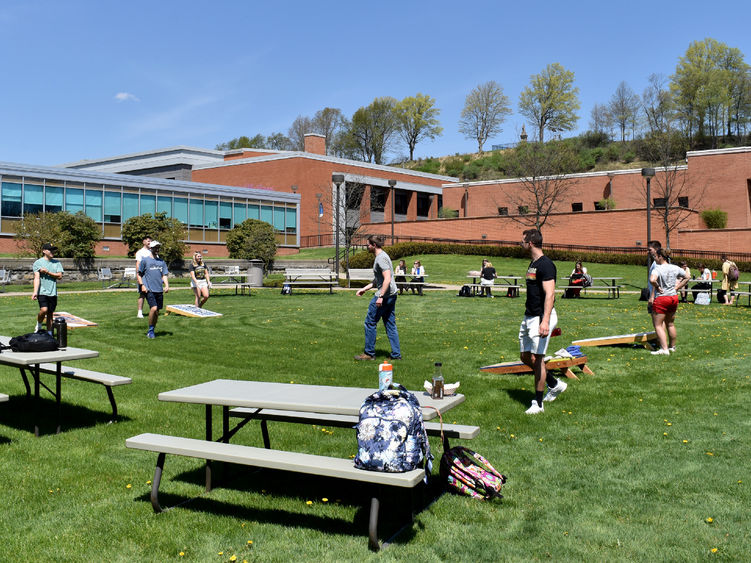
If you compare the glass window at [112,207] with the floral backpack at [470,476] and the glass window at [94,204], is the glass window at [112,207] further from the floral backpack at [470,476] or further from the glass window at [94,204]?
the floral backpack at [470,476]

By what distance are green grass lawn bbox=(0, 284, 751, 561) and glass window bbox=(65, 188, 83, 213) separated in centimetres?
2875

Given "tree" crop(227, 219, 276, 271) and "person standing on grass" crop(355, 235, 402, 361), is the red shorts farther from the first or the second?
"tree" crop(227, 219, 276, 271)

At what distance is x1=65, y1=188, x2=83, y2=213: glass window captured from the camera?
3741cm

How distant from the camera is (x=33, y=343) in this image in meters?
6.50

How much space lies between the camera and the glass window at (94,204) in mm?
38219

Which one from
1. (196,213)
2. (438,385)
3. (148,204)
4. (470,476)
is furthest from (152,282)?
(196,213)

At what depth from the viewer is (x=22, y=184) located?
3569 cm

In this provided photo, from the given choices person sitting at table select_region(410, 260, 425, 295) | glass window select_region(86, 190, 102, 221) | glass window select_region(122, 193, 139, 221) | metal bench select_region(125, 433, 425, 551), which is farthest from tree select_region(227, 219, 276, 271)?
metal bench select_region(125, 433, 425, 551)

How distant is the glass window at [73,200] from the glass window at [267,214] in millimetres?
13240

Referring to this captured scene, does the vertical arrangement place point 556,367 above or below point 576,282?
below

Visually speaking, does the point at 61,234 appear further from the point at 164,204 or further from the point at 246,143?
the point at 246,143

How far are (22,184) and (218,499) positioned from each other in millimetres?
36265

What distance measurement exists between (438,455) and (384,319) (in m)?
4.66

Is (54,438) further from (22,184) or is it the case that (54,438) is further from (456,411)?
(22,184)
